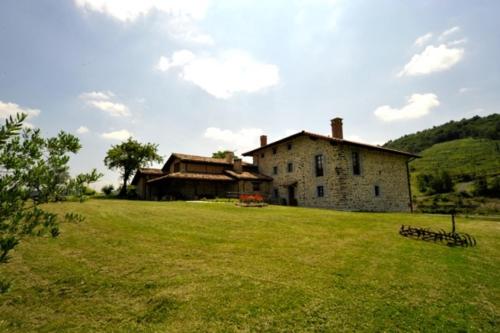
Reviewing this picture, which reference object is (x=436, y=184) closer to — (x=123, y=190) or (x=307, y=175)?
(x=307, y=175)

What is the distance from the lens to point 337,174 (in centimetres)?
2427

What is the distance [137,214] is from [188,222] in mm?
3548

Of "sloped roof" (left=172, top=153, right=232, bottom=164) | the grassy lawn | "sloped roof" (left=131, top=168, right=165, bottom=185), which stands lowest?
the grassy lawn

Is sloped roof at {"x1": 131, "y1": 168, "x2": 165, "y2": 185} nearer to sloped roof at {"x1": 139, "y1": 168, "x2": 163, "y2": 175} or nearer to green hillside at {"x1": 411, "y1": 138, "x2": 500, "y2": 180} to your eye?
sloped roof at {"x1": 139, "y1": 168, "x2": 163, "y2": 175}

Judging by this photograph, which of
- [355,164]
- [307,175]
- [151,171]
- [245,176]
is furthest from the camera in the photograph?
[151,171]

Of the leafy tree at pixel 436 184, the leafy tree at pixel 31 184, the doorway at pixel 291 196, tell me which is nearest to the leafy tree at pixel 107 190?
the doorway at pixel 291 196

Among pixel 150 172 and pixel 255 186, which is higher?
pixel 150 172

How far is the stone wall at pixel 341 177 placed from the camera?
24.4 metres

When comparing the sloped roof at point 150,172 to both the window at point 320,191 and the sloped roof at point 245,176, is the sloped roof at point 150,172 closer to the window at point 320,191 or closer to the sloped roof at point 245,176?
the sloped roof at point 245,176

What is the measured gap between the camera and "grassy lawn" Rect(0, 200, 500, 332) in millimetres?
4742

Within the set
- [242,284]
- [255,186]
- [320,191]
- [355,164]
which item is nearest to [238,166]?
Result: [255,186]

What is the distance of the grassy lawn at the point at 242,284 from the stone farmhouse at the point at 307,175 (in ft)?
48.6

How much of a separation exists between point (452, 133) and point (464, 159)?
34330 mm

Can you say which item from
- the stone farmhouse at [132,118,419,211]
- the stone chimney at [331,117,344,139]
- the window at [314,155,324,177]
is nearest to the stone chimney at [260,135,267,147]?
the stone farmhouse at [132,118,419,211]
